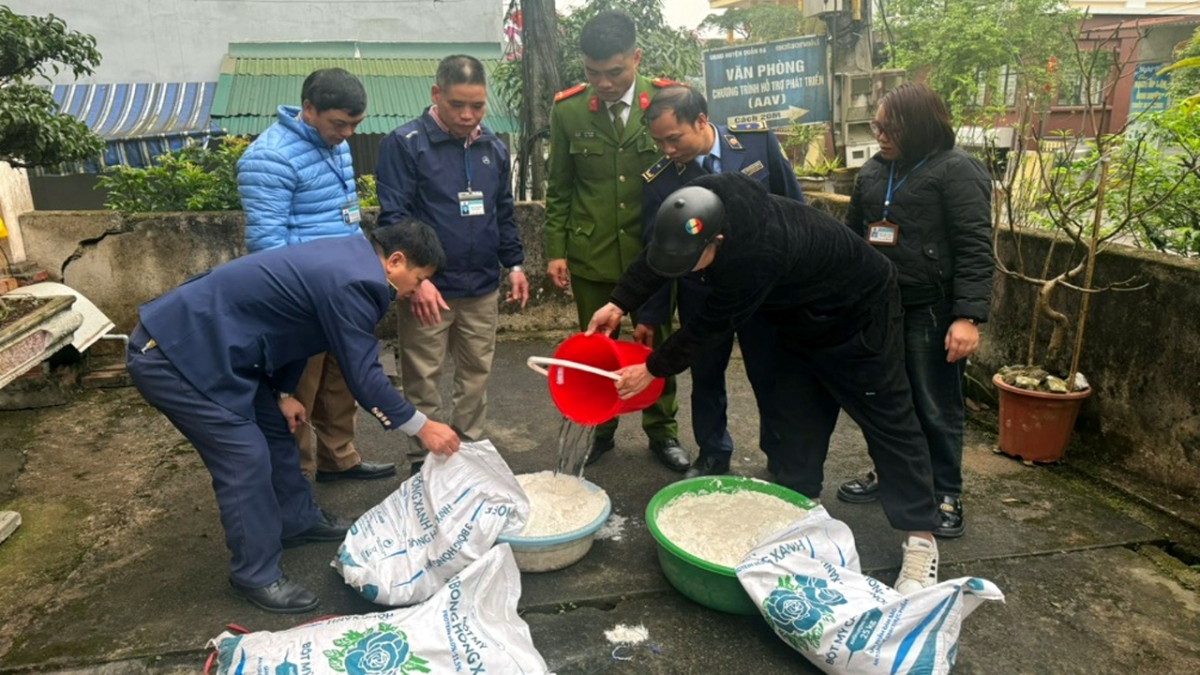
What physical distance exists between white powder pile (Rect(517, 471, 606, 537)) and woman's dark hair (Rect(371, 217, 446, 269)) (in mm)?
962

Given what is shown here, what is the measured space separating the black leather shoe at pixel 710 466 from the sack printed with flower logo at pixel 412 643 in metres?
1.57

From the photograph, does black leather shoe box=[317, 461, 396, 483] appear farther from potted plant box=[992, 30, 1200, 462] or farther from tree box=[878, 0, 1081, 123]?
tree box=[878, 0, 1081, 123]

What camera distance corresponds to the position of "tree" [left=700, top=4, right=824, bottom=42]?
88.3 feet

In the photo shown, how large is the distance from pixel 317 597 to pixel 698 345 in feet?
5.19

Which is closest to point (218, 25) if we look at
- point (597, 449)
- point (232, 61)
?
point (232, 61)

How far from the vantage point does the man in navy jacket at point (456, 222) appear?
3.14m

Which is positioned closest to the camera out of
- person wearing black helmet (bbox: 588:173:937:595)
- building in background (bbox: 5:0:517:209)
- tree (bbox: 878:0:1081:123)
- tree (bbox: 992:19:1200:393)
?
person wearing black helmet (bbox: 588:173:937:595)

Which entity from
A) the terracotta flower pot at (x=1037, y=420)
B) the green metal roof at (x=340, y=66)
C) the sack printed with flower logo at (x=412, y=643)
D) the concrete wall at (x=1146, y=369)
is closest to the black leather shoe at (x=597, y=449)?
the sack printed with flower logo at (x=412, y=643)

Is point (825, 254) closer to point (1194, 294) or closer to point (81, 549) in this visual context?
point (1194, 294)

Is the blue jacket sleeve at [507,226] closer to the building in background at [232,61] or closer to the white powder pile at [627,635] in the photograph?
the white powder pile at [627,635]

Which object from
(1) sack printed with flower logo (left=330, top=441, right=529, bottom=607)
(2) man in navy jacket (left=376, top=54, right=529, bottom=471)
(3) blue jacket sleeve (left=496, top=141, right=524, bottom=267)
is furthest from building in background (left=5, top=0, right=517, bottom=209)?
(1) sack printed with flower logo (left=330, top=441, right=529, bottom=607)

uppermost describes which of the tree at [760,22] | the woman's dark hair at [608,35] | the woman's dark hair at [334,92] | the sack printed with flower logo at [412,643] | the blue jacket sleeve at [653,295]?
the tree at [760,22]

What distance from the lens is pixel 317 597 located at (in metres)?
2.65

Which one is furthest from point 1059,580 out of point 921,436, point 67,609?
point 67,609
